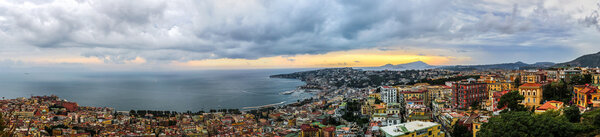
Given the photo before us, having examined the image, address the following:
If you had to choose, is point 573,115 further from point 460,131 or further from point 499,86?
point 499,86

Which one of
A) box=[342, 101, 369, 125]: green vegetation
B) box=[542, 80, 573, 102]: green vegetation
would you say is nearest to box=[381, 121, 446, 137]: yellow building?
Answer: box=[542, 80, 573, 102]: green vegetation

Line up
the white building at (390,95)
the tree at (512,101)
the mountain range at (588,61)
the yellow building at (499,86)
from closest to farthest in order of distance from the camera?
the tree at (512,101)
the yellow building at (499,86)
the white building at (390,95)
the mountain range at (588,61)

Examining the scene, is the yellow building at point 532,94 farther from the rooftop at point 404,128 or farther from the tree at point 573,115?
the rooftop at point 404,128

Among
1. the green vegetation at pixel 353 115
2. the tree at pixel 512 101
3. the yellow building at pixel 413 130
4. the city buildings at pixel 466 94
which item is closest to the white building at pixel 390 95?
the green vegetation at pixel 353 115

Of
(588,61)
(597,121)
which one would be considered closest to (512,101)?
(597,121)

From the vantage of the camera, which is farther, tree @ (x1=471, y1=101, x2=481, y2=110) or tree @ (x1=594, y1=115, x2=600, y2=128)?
tree @ (x1=471, y1=101, x2=481, y2=110)

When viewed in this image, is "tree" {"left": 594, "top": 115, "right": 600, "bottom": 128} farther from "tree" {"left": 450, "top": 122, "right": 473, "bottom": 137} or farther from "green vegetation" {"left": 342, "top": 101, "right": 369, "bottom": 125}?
"green vegetation" {"left": 342, "top": 101, "right": 369, "bottom": 125}
